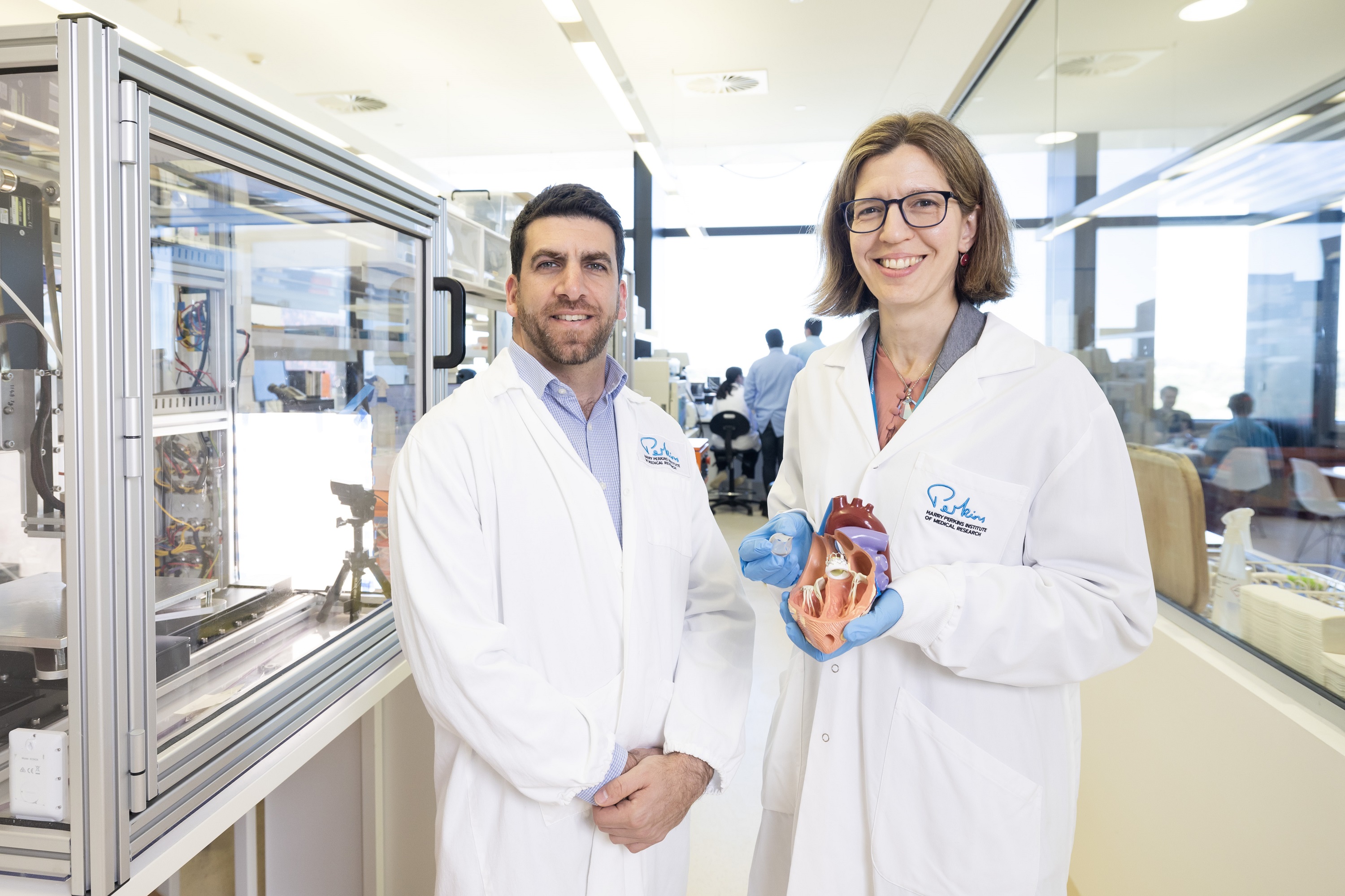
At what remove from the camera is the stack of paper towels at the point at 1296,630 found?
141 centimetres

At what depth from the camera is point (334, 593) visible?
6.39 feet

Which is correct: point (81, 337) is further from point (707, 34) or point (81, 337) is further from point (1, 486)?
point (707, 34)

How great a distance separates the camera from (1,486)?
1219 mm

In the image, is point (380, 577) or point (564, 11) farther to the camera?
point (564, 11)

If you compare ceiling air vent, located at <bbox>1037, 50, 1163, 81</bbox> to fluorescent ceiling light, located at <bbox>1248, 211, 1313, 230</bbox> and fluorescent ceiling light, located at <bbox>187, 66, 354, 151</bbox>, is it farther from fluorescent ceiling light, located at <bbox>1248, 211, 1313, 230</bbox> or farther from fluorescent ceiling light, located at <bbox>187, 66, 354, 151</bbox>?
fluorescent ceiling light, located at <bbox>187, 66, 354, 151</bbox>

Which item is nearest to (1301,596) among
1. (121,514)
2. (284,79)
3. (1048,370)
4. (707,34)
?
(1048,370)

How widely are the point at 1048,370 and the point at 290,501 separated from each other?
1.57 m

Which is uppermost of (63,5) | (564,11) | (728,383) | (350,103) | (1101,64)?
(350,103)

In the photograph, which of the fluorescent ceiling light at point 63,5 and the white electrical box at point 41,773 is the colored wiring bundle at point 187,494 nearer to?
the white electrical box at point 41,773

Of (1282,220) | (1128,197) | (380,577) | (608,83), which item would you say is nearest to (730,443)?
(608,83)

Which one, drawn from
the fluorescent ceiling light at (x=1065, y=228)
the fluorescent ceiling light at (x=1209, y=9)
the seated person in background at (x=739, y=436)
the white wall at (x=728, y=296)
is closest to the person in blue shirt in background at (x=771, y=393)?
the seated person in background at (x=739, y=436)

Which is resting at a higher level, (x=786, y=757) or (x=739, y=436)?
(x=739, y=436)

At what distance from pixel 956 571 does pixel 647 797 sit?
0.58m

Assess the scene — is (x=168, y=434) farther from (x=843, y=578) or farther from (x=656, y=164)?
(x=656, y=164)
